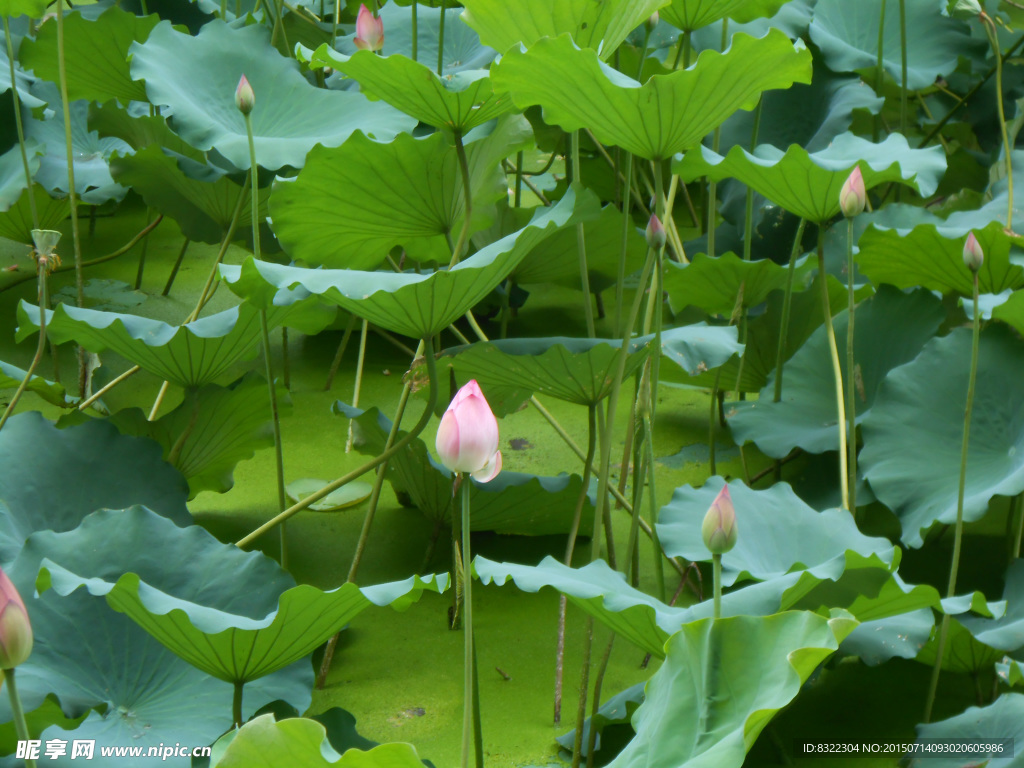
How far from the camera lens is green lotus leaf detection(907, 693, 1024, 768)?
3.44 feet

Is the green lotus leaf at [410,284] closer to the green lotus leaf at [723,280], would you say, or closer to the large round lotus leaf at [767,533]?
the large round lotus leaf at [767,533]

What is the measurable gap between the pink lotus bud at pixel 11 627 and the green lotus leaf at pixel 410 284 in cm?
57

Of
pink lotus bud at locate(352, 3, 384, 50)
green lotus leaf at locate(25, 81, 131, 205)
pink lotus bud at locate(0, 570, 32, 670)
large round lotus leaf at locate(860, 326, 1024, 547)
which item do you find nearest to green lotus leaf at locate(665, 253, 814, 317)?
large round lotus leaf at locate(860, 326, 1024, 547)

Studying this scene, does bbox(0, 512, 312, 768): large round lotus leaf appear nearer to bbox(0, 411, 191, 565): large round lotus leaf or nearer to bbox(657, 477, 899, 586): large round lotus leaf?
bbox(0, 411, 191, 565): large round lotus leaf

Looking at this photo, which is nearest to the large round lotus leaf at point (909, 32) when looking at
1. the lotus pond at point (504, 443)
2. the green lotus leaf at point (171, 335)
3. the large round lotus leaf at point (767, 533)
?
the lotus pond at point (504, 443)

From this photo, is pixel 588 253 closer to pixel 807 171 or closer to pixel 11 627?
pixel 807 171

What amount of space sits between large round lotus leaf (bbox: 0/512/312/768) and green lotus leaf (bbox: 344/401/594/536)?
0.42 m

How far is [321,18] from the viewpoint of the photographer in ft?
9.66

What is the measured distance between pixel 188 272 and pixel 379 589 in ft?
6.30

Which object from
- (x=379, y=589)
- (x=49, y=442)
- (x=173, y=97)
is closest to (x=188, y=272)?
(x=173, y=97)

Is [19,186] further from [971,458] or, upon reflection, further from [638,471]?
[971,458]

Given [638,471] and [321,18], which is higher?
[321,18]

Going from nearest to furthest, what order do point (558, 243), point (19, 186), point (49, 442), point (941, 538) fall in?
point (49, 442), point (941, 538), point (19, 186), point (558, 243)

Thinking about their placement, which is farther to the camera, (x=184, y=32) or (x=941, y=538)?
(x=184, y=32)
